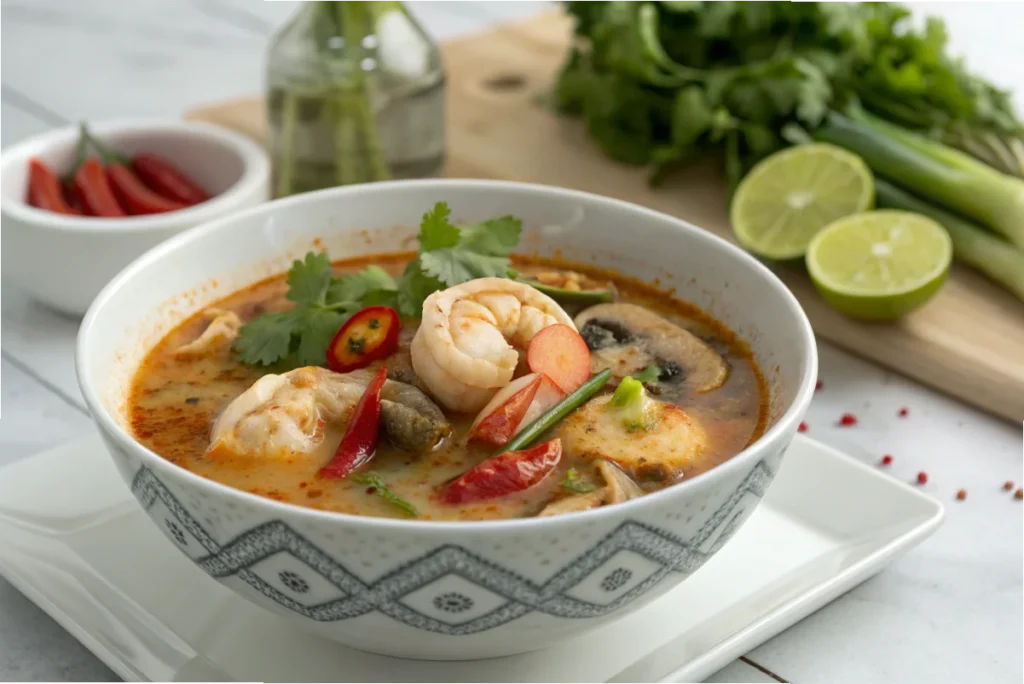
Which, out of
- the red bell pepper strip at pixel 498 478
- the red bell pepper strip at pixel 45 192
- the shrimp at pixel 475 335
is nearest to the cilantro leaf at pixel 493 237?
the shrimp at pixel 475 335

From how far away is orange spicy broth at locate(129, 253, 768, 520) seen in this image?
2.22m

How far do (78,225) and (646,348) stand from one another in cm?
175

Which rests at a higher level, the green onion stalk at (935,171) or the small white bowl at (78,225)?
the green onion stalk at (935,171)

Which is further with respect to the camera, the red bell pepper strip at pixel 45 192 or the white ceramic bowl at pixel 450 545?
the red bell pepper strip at pixel 45 192

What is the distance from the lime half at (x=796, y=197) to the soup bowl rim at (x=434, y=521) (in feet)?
3.95

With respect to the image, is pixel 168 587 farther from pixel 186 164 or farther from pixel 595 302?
pixel 186 164

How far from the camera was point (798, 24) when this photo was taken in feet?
14.8

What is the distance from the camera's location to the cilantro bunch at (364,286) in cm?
267

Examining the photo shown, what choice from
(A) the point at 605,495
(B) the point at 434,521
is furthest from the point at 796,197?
(B) the point at 434,521

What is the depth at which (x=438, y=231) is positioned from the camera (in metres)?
2.76

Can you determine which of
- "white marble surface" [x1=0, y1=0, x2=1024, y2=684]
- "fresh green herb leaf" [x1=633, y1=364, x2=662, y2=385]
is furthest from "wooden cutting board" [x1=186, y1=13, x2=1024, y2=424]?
"fresh green herb leaf" [x1=633, y1=364, x2=662, y2=385]

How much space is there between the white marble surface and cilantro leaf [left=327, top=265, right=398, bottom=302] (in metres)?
0.89

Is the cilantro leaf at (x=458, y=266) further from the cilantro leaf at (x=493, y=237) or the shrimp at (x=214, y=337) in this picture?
the shrimp at (x=214, y=337)

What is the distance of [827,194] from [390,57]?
1.49 m
